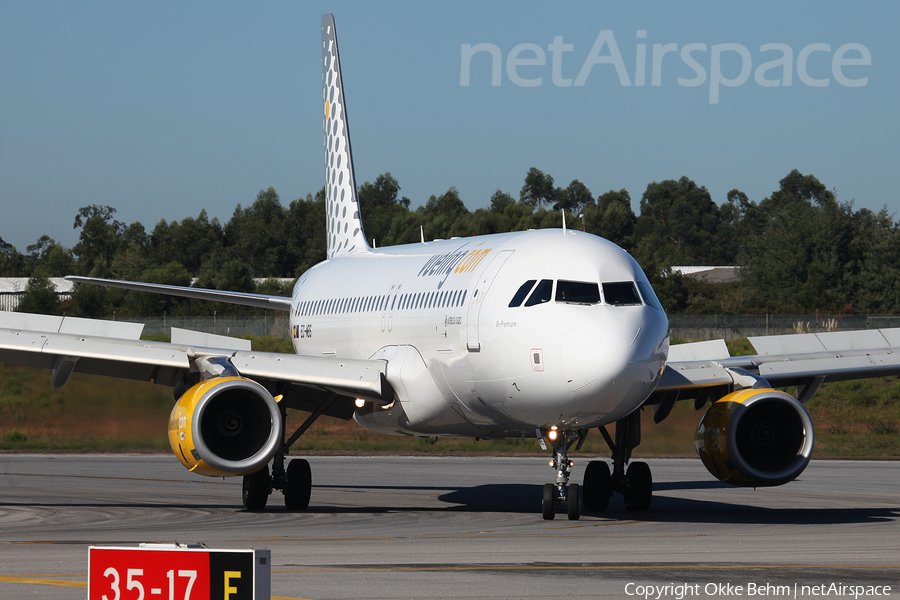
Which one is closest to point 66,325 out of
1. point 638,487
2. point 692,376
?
point 638,487

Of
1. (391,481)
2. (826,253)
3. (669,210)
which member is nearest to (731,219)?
(669,210)

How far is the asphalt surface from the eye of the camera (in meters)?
10.3

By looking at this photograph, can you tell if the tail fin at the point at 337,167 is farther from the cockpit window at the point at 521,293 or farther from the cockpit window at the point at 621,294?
the cockpit window at the point at 621,294

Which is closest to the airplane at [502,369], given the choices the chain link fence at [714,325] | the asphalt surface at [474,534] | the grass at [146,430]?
the asphalt surface at [474,534]

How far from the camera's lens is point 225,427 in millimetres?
17078

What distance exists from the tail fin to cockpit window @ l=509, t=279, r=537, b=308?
37.6ft

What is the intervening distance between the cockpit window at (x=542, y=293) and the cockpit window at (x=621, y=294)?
72 cm

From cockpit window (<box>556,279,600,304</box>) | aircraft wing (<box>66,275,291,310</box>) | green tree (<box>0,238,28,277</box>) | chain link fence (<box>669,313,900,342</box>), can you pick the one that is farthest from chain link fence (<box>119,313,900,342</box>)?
green tree (<box>0,238,28,277</box>)

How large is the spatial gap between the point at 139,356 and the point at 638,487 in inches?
311

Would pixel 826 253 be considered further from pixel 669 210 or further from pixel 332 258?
pixel 669 210

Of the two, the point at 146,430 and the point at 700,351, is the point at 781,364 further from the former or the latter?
the point at 146,430

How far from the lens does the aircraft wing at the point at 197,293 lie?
2300cm

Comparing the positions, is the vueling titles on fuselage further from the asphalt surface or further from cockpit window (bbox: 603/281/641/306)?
the asphalt surface

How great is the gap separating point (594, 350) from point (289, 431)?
25.8 meters
